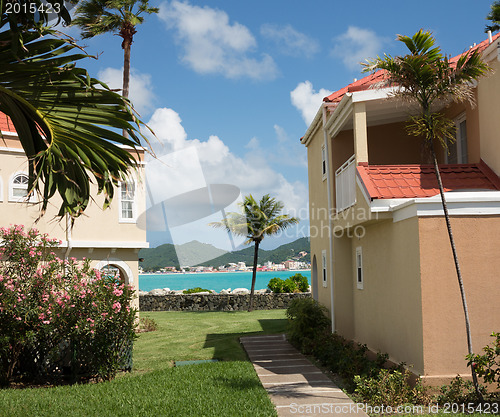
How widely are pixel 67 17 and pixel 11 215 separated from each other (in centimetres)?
1410

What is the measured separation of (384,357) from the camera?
1061cm

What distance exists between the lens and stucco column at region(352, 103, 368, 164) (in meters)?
12.4

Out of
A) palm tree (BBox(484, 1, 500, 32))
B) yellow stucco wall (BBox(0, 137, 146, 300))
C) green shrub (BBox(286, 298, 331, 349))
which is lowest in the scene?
green shrub (BBox(286, 298, 331, 349))

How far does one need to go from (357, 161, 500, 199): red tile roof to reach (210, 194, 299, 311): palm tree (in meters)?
19.6

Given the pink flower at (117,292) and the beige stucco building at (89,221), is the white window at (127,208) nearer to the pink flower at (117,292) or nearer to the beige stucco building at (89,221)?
the beige stucco building at (89,221)

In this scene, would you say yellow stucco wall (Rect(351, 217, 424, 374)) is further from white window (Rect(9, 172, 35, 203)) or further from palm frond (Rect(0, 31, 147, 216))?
white window (Rect(9, 172, 35, 203))

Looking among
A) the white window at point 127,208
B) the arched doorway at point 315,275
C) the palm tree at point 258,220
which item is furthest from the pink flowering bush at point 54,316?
the palm tree at point 258,220

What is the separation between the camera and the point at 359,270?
1446cm

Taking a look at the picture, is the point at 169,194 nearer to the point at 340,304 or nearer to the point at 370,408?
the point at 340,304

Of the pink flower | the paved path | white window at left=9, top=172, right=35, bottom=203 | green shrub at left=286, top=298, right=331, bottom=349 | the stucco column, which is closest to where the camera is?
the paved path

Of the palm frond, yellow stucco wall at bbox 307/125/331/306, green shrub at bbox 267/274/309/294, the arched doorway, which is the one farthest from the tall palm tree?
green shrub at bbox 267/274/309/294

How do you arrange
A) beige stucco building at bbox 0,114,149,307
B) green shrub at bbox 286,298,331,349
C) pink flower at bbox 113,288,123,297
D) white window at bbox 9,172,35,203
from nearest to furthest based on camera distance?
1. pink flower at bbox 113,288,123,297
2. green shrub at bbox 286,298,331,349
3. beige stucco building at bbox 0,114,149,307
4. white window at bbox 9,172,35,203

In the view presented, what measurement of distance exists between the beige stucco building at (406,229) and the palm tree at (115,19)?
15236mm

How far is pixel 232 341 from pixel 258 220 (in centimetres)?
1508
